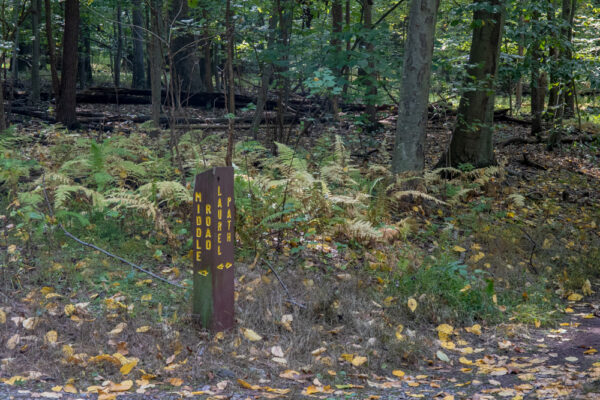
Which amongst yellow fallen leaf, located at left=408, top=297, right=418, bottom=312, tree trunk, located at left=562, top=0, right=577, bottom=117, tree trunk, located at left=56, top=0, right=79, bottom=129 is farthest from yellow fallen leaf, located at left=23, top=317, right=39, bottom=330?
tree trunk, located at left=562, top=0, right=577, bottom=117

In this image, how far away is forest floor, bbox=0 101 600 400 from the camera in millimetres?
4156

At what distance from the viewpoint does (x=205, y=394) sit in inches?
156

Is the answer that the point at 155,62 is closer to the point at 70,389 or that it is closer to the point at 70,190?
the point at 70,190

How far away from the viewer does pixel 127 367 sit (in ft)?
13.5

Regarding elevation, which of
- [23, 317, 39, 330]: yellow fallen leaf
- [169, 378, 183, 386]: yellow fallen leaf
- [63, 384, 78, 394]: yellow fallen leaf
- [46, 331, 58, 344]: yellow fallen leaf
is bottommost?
[169, 378, 183, 386]: yellow fallen leaf

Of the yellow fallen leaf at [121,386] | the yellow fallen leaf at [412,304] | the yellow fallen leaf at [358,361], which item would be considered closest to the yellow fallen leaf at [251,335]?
the yellow fallen leaf at [358,361]

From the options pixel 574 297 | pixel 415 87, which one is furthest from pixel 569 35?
pixel 574 297

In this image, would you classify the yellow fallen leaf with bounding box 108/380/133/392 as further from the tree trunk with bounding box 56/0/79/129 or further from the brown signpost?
the tree trunk with bounding box 56/0/79/129

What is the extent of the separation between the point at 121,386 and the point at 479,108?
31.2ft

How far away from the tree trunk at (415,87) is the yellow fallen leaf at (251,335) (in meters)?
4.87

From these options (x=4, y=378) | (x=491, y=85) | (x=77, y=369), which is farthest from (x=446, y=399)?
(x=491, y=85)

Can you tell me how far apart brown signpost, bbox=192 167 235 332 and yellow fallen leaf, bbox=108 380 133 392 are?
3.08 ft

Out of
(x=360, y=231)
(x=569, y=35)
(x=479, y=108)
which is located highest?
(x=569, y=35)

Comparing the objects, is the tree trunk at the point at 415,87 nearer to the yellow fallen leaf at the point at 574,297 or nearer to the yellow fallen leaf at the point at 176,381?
the yellow fallen leaf at the point at 574,297
